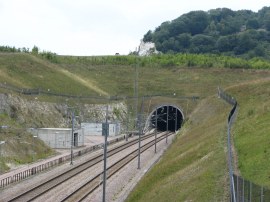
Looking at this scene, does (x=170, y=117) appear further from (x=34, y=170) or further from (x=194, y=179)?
(x=194, y=179)

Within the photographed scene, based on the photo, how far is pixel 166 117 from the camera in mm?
127500

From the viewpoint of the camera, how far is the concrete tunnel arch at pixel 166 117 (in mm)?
121644

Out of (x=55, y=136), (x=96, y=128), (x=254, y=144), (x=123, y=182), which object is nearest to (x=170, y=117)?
(x=96, y=128)

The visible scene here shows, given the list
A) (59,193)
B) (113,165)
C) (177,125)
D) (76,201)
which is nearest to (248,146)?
(76,201)

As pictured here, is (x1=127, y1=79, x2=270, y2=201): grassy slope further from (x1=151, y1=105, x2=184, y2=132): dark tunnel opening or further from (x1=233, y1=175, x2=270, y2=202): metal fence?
(x1=151, y1=105, x2=184, y2=132): dark tunnel opening

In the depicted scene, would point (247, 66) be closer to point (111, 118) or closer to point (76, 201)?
point (111, 118)

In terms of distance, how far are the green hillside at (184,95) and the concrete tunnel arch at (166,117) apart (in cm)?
206

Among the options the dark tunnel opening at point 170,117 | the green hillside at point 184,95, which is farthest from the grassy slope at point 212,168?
the dark tunnel opening at point 170,117

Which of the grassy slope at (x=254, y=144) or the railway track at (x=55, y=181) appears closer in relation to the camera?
A: the grassy slope at (x=254, y=144)

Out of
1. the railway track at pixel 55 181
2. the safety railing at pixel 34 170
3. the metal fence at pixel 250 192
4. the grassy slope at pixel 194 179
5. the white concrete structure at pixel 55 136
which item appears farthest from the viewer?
the white concrete structure at pixel 55 136

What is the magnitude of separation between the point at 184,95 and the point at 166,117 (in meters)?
7.20

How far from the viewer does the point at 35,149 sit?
71.5 metres

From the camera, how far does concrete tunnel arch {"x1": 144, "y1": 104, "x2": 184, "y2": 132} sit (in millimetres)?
121644

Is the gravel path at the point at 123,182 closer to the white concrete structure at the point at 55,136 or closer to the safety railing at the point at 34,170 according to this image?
the safety railing at the point at 34,170
